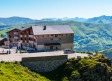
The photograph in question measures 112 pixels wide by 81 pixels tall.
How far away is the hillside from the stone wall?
1453 mm

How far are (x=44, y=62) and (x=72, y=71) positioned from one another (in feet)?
29.7

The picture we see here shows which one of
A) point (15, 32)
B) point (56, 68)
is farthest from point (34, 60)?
point (15, 32)

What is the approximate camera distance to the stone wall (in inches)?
1698

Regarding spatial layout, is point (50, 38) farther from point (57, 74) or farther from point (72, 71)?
point (72, 71)

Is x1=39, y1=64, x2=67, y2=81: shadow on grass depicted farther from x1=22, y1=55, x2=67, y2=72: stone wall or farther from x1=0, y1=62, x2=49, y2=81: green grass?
x1=0, y1=62, x2=49, y2=81: green grass

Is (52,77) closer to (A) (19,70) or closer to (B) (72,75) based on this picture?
(B) (72,75)

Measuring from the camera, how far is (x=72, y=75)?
136 ft

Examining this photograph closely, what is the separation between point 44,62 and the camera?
A: 44.5 metres

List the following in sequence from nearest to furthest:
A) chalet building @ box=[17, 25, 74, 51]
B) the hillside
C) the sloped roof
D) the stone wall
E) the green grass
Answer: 1. the green grass
2. the hillside
3. the stone wall
4. chalet building @ box=[17, 25, 74, 51]
5. the sloped roof

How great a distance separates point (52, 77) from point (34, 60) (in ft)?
24.8

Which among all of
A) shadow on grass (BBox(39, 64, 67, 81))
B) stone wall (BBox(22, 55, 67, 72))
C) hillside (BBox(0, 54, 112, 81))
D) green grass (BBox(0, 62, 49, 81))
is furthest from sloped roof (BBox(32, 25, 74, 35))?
green grass (BBox(0, 62, 49, 81))

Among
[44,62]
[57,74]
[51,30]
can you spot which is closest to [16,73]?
[44,62]

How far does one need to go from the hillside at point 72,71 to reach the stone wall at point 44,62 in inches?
57.2

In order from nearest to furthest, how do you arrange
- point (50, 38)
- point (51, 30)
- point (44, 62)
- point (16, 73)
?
1. point (16, 73)
2. point (44, 62)
3. point (50, 38)
4. point (51, 30)
